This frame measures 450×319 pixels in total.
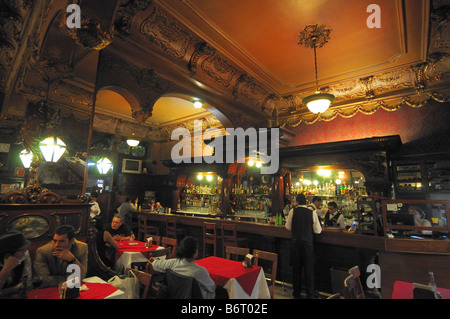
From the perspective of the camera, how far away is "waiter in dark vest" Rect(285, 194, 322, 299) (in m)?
4.39

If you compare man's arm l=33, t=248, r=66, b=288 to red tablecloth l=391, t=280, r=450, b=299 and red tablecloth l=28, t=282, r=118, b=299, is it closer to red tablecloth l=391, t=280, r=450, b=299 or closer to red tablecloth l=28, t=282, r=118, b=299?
red tablecloth l=28, t=282, r=118, b=299

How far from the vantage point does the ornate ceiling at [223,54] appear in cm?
351

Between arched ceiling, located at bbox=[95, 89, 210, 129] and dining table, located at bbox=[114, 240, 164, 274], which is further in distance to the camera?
arched ceiling, located at bbox=[95, 89, 210, 129]

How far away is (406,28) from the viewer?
4734mm

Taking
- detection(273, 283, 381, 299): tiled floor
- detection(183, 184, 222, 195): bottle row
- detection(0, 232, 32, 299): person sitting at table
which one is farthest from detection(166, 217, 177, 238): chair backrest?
detection(0, 232, 32, 299): person sitting at table

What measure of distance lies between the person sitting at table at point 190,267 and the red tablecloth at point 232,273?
0.54 meters

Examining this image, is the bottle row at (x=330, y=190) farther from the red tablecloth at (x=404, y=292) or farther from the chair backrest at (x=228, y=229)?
the red tablecloth at (x=404, y=292)

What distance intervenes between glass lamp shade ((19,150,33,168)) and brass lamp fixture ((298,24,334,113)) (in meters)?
4.87

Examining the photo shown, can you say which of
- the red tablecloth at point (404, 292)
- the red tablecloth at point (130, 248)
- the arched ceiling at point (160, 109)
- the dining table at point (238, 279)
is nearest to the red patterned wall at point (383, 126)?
the arched ceiling at point (160, 109)

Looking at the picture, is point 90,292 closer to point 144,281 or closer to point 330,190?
point 144,281

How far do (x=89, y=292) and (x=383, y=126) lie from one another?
754cm

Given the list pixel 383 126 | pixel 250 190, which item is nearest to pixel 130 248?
pixel 250 190
